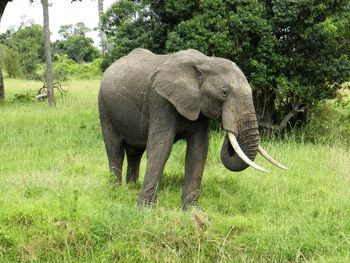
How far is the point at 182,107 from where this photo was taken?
237 inches

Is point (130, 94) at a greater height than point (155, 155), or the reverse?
point (130, 94)

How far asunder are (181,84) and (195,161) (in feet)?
3.22

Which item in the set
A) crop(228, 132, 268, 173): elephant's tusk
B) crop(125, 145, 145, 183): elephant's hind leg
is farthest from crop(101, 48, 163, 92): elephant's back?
crop(228, 132, 268, 173): elephant's tusk

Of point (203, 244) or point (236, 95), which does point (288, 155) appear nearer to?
point (236, 95)

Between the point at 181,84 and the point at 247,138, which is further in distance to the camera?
the point at 181,84

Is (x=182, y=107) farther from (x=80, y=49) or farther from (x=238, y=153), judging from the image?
(x=80, y=49)

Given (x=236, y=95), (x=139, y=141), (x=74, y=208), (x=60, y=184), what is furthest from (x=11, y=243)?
(x=236, y=95)

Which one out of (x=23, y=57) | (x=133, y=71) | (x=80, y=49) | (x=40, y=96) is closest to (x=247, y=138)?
(x=133, y=71)

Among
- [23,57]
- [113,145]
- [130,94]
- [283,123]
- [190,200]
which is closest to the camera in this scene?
[190,200]

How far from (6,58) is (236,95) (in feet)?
113

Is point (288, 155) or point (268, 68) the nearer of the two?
point (288, 155)

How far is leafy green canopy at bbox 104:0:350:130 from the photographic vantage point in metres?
10.8

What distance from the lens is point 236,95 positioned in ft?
19.3

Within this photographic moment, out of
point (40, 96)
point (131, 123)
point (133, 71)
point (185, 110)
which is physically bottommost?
point (40, 96)
